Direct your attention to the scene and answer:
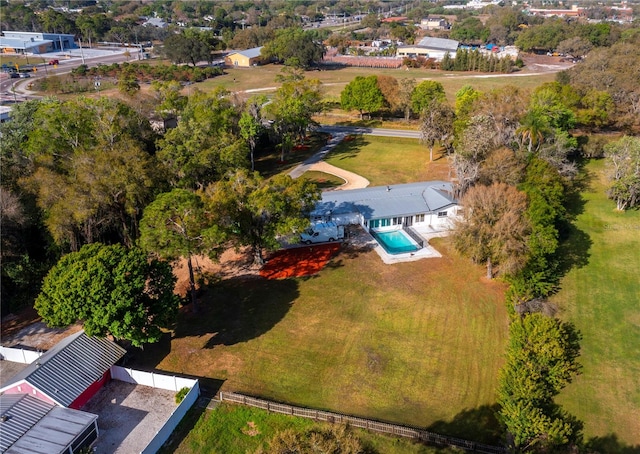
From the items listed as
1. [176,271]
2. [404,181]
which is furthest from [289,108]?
[176,271]

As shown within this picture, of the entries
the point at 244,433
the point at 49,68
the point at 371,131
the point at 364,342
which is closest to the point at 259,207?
the point at 364,342

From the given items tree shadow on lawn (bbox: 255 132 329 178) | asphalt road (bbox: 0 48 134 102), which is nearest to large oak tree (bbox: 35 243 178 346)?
tree shadow on lawn (bbox: 255 132 329 178)

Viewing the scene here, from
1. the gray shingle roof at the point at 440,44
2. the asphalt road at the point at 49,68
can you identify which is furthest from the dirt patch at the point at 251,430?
the gray shingle roof at the point at 440,44

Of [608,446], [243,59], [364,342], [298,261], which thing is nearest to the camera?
[608,446]

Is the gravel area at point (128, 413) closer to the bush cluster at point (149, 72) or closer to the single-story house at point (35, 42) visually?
the bush cluster at point (149, 72)

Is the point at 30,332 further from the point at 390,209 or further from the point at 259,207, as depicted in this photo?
the point at 390,209

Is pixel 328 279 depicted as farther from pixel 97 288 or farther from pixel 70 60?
pixel 70 60
